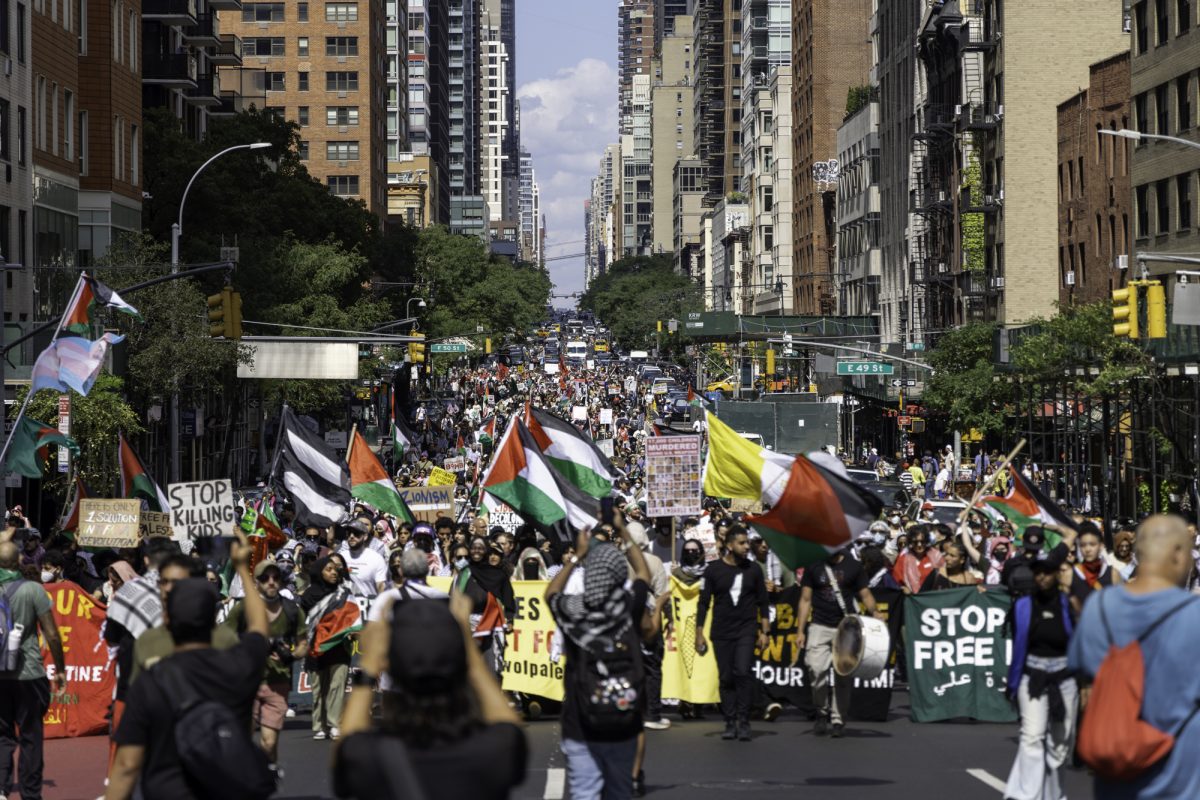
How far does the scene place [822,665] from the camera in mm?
15594

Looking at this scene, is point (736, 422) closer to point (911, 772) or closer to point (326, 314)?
point (326, 314)

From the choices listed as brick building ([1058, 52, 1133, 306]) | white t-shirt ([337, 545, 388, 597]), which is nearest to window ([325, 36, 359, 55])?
brick building ([1058, 52, 1133, 306])

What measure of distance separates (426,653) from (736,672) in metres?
10.1

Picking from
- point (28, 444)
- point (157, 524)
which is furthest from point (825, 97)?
point (157, 524)

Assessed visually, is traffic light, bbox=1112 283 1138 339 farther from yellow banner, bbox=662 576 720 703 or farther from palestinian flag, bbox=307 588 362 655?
palestinian flag, bbox=307 588 362 655

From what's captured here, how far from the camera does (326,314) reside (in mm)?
61312

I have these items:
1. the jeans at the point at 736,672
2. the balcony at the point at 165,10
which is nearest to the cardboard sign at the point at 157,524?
the jeans at the point at 736,672

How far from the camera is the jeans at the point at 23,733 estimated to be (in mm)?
12320

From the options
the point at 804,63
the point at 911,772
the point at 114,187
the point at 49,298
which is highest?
the point at 804,63

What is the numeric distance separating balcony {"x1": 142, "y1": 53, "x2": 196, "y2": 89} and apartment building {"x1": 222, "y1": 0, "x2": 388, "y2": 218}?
55308mm

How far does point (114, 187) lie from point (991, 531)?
1302 inches

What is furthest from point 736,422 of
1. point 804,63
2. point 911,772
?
point 804,63

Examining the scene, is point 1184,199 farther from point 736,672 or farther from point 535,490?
point 736,672

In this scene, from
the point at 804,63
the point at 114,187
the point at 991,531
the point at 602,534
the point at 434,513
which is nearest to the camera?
the point at 602,534
